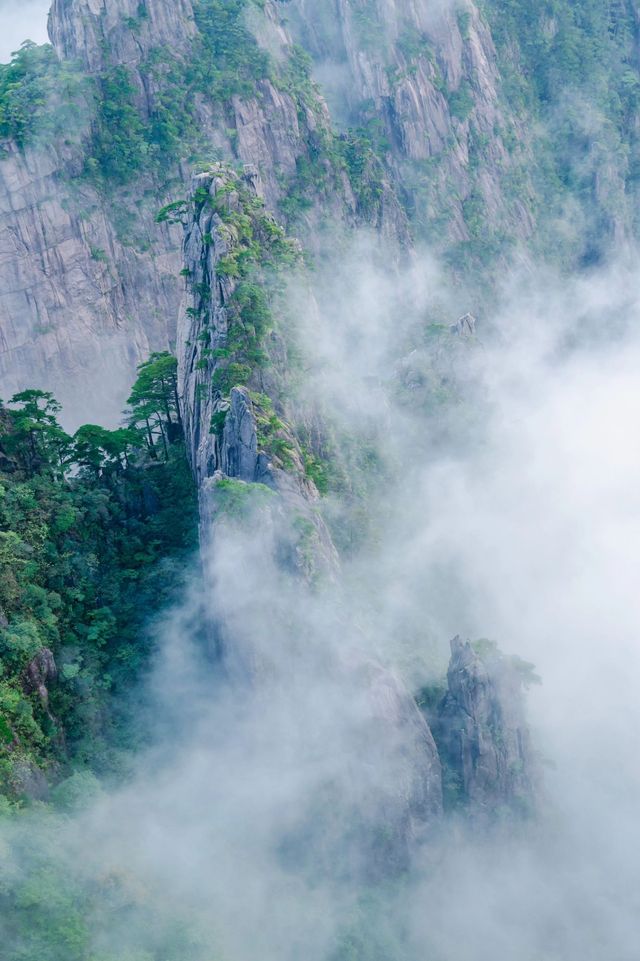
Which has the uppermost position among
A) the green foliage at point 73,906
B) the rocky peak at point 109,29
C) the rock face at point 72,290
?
the rocky peak at point 109,29

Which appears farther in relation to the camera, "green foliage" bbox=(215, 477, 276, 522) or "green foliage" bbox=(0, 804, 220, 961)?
"green foliage" bbox=(215, 477, 276, 522)

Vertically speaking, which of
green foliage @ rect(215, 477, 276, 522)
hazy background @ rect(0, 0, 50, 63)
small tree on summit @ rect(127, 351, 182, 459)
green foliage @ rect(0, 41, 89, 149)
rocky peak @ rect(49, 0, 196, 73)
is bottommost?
green foliage @ rect(215, 477, 276, 522)

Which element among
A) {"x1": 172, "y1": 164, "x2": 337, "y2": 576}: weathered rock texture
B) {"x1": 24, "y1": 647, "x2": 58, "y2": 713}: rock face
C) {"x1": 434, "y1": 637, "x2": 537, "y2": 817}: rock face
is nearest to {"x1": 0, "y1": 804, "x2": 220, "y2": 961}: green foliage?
{"x1": 24, "y1": 647, "x2": 58, "y2": 713}: rock face

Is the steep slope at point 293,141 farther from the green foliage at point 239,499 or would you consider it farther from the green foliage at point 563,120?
the green foliage at point 239,499

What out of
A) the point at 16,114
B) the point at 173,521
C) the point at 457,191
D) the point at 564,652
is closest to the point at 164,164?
the point at 16,114

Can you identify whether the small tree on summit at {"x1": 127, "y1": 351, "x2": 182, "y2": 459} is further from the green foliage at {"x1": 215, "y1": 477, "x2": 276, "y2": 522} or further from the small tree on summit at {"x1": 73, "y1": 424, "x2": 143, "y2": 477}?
the green foliage at {"x1": 215, "y1": 477, "x2": 276, "y2": 522}

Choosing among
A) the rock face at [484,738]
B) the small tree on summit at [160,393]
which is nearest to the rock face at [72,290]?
the small tree on summit at [160,393]

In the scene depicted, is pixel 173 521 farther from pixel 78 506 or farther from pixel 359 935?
pixel 359 935
